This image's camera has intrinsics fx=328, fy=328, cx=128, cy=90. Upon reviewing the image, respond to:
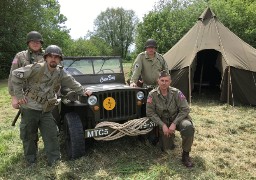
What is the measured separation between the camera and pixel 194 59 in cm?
959

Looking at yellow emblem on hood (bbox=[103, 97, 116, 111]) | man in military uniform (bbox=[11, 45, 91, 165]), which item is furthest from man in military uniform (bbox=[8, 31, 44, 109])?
yellow emblem on hood (bbox=[103, 97, 116, 111])

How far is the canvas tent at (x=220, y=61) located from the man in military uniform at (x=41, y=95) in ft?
17.6

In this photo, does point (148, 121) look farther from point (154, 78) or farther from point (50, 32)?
point (50, 32)

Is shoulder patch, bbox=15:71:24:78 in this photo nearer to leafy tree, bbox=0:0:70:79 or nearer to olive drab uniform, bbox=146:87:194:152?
olive drab uniform, bbox=146:87:194:152

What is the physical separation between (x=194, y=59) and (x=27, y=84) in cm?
616

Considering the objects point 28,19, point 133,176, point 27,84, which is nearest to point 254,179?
point 133,176

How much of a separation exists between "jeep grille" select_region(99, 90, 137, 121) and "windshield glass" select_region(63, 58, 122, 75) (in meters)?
1.22

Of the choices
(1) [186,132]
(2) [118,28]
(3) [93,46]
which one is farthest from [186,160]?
(2) [118,28]

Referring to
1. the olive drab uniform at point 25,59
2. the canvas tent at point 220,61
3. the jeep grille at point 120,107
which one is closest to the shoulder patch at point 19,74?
the olive drab uniform at point 25,59

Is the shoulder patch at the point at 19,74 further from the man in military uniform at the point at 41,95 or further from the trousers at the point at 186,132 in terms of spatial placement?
the trousers at the point at 186,132

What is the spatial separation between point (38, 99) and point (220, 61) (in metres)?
6.42

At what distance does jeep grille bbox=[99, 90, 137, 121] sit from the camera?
482 centimetres

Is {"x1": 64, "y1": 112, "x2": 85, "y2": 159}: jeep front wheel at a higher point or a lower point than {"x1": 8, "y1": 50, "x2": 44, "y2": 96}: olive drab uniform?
lower

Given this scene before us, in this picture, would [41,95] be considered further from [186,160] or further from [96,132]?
[186,160]
